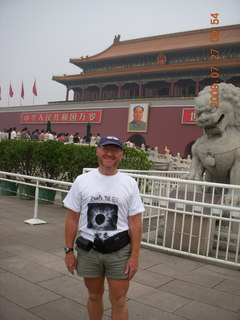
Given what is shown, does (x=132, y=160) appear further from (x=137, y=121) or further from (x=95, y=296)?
(x=137, y=121)

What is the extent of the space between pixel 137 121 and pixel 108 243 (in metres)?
20.2

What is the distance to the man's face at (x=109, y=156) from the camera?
186 cm

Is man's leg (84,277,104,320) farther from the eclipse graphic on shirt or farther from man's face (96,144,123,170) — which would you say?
man's face (96,144,123,170)

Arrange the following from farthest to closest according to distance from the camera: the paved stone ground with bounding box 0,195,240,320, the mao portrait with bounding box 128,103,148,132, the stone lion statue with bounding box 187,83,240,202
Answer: the mao portrait with bounding box 128,103,148,132
the stone lion statue with bounding box 187,83,240,202
the paved stone ground with bounding box 0,195,240,320

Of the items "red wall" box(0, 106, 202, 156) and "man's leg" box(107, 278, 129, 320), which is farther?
"red wall" box(0, 106, 202, 156)

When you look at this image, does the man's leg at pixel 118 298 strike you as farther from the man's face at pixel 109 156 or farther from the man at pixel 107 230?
the man's face at pixel 109 156

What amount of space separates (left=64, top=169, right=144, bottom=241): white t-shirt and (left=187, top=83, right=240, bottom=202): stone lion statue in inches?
105

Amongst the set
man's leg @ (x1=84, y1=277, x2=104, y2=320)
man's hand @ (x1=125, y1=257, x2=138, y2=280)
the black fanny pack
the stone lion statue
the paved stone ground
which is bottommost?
the paved stone ground

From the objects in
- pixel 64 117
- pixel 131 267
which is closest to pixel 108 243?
pixel 131 267

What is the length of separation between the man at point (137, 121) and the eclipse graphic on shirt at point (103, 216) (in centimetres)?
1980

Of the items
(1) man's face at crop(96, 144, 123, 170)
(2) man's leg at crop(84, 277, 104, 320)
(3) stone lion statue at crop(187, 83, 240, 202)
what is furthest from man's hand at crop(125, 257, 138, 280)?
(3) stone lion statue at crop(187, 83, 240, 202)

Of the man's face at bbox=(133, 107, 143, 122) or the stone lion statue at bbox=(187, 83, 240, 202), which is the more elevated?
the man's face at bbox=(133, 107, 143, 122)

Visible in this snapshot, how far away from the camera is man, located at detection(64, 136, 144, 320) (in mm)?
1800

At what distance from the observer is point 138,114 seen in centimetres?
2170
